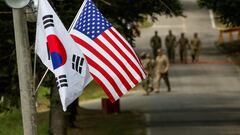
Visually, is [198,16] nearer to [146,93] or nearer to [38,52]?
[146,93]

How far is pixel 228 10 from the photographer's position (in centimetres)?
2295

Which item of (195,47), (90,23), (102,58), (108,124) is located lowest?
(108,124)

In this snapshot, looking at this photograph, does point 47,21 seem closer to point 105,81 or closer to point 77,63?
point 77,63

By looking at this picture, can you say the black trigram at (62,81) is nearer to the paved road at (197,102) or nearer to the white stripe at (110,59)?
the white stripe at (110,59)

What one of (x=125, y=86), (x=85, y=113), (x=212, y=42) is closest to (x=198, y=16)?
(x=212, y=42)

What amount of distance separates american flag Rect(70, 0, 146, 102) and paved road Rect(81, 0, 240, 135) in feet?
31.2

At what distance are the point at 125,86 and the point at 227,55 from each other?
3516cm

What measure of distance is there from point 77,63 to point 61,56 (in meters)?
0.29

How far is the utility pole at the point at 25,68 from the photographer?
11047mm

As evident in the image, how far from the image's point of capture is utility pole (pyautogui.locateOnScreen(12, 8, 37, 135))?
1105 centimetres

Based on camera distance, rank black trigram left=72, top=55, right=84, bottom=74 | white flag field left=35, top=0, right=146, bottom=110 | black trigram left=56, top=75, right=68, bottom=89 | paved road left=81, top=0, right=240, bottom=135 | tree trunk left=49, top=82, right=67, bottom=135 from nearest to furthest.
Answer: black trigram left=56, top=75, right=68, bottom=89 < white flag field left=35, top=0, right=146, bottom=110 < black trigram left=72, top=55, right=84, bottom=74 < tree trunk left=49, top=82, right=67, bottom=135 < paved road left=81, top=0, right=240, bottom=135

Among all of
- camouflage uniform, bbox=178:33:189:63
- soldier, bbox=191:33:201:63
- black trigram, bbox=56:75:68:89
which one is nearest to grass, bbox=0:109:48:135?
black trigram, bbox=56:75:68:89

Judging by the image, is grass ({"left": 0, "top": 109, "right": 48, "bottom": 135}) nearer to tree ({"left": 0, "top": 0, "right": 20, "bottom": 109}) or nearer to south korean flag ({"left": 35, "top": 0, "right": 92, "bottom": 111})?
tree ({"left": 0, "top": 0, "right": 20, "bottom": 109})

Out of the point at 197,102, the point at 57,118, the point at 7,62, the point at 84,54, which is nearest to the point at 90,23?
the point at 84,54
